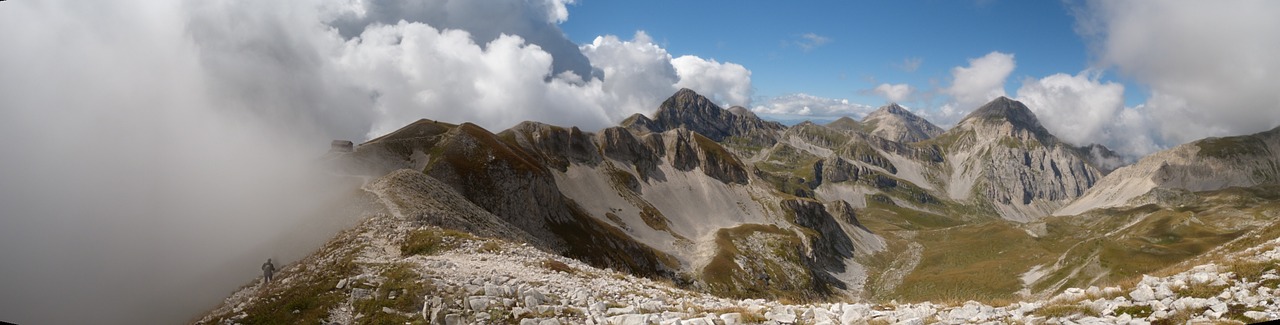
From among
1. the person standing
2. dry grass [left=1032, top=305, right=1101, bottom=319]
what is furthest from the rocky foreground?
the person standing

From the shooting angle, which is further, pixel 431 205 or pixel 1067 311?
pixel 431 205

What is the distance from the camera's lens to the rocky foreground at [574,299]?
42.0 feet

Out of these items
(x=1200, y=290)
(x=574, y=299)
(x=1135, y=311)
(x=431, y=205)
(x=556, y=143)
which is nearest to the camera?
(x=1135, y=311)

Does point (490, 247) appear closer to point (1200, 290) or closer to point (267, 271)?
point (267, 271)

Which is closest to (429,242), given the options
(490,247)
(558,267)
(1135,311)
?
(490,247)

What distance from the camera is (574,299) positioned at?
1970cm

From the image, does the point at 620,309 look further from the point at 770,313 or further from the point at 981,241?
the point at 981,241

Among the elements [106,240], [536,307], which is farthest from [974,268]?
[106,240]

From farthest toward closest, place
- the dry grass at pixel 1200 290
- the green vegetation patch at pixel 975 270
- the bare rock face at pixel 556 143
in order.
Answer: the bare rock face at pixel 556 143 → the green vegetation patch at pixel 975 270 → the dry grass at pixel 1200 290

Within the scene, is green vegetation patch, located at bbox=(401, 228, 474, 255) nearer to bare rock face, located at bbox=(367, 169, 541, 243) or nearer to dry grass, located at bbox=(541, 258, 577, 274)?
bare rock face, located at bbox=(367, 169, 541, 243)

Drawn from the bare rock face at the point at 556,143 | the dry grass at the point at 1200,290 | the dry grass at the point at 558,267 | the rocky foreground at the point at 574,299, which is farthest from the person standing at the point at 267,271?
the bare rock face at the point at 556,143

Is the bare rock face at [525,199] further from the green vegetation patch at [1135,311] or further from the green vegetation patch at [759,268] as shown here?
the green vegetation patch at [1135,311]

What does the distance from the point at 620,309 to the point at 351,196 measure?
40681 millimetres

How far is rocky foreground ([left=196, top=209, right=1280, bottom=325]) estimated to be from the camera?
12797 millimetres
